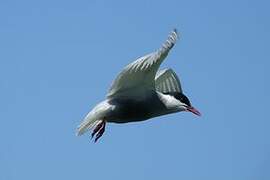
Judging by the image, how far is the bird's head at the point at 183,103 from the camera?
14406 millimetres

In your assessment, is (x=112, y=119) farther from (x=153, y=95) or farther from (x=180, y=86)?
(x=180, y=86)

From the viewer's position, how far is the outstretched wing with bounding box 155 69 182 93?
1608cm

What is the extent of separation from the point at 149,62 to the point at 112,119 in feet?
4.96

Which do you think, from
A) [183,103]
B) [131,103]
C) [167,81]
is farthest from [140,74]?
[167,81]

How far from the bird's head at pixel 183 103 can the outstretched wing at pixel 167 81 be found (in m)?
1.34

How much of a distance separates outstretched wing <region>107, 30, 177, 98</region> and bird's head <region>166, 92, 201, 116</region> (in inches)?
23.8

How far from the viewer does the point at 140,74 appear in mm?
13344

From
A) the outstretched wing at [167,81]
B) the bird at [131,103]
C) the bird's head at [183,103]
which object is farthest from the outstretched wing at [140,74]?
the outstretched wing at [167,81]

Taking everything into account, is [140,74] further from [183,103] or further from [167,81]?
[167,81]

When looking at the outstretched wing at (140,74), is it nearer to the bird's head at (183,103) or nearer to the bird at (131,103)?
the bird at (131,103)

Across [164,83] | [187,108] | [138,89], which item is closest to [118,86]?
[138,89]

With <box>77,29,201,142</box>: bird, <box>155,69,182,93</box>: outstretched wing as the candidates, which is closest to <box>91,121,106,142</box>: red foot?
<box>77,29,201,142</box>: bird

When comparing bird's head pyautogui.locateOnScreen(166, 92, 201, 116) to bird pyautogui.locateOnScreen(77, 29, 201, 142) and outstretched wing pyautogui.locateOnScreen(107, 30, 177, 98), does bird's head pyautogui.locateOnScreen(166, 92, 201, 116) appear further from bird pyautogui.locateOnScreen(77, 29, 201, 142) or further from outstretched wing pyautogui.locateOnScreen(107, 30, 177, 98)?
outstretched wing pyautogui.locateOnScreen(107, 30, 177, 98)

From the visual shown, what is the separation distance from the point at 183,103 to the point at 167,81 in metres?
1.72
